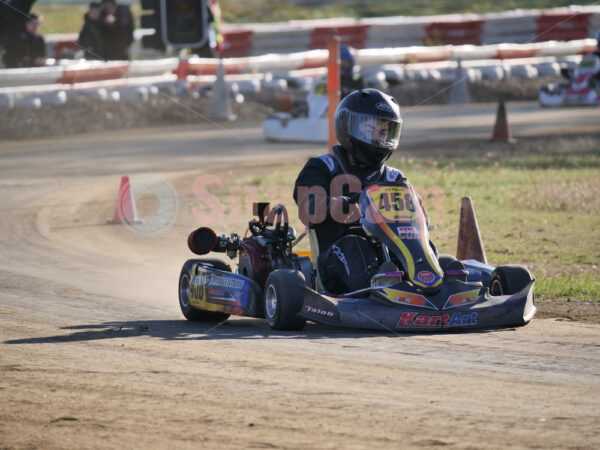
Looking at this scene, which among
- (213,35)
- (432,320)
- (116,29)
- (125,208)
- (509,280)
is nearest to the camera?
(432,320)

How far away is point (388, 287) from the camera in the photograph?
6215mm

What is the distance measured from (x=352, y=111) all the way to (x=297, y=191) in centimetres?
63

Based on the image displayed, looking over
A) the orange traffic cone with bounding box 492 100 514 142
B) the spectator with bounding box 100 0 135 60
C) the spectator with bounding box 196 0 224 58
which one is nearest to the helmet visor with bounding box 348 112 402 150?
the orange traffic cone with bounding box 492 100 514 142

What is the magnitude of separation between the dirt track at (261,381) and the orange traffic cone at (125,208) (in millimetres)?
3006

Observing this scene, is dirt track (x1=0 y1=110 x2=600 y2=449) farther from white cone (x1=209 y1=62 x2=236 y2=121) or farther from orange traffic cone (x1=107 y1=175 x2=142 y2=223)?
white cone (x1=209 y1=62 x2=236 y2=121)

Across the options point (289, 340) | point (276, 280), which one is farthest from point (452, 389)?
point (276, 280)

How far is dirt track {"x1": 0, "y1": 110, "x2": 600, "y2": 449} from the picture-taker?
4113 mm

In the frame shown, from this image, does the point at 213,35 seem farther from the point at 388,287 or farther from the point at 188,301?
the point at 388,287

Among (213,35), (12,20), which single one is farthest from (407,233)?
(213,35)

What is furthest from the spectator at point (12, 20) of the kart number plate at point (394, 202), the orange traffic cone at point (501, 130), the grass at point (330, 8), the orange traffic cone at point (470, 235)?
the kart number plate at point (394, 202)

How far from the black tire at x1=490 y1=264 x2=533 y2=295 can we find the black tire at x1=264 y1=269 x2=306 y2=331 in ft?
3.98

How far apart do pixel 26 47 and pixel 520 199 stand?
11.9 metres

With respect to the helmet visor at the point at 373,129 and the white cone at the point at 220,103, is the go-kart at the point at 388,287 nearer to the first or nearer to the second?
the helmet visor at the point at 373,129

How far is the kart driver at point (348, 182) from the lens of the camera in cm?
663
